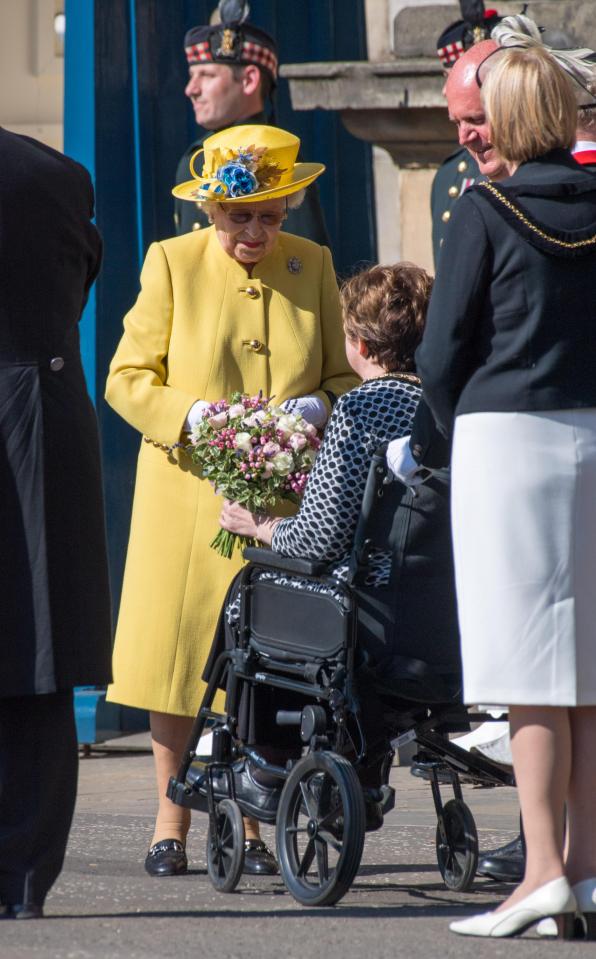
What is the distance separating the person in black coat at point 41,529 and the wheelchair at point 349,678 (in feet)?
1.66

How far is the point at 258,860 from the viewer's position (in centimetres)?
493

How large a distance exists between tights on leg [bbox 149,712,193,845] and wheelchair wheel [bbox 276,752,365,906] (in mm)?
610

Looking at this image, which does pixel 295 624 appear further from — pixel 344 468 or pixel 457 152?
pixel 457 152

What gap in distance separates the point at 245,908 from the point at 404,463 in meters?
1.03

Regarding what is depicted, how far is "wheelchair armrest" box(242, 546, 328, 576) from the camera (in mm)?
4473

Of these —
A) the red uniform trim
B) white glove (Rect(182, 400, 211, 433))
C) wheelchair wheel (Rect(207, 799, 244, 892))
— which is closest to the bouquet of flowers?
white glove (Rect(182, 400, 211, 433))

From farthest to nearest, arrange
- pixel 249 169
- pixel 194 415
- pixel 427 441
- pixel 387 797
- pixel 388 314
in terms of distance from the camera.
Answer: pixel 249 169, pixel 194 415, pixel 388 314, pixel 387 797, pixel 427 441

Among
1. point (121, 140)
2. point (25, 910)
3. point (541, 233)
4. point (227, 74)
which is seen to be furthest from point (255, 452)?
point (121, 140)

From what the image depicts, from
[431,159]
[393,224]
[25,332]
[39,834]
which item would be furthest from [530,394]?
[393,224]

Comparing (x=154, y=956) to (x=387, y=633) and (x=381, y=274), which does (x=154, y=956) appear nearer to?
(x=387, y=633)

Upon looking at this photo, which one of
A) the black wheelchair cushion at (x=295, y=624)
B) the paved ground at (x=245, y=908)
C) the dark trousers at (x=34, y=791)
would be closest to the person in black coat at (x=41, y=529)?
the dark trousers at (x=34, y=791)

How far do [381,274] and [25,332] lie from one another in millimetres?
995

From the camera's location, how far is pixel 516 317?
3.83 meters

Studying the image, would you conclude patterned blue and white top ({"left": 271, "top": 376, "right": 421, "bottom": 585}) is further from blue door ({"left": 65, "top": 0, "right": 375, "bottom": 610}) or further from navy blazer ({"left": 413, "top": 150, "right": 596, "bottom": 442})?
blue door ({"left": 65, "top": 0, "right": 375, "bottom": 610})
